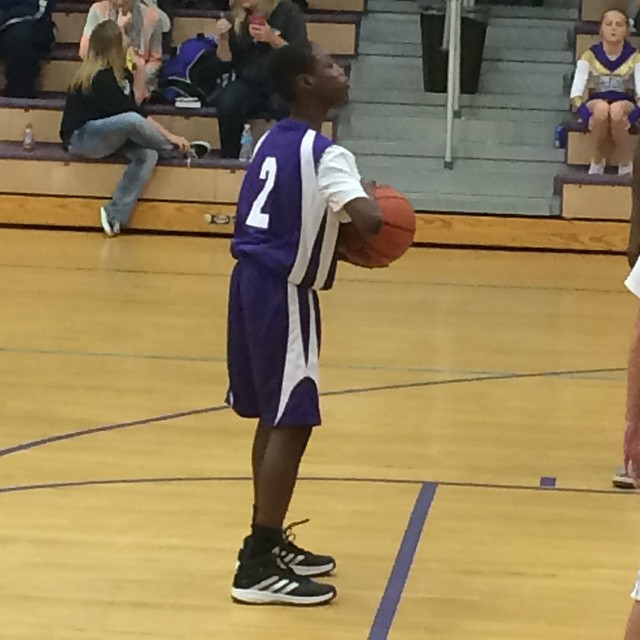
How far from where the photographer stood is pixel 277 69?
3.46m

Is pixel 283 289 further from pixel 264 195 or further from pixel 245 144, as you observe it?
pixel 245 144

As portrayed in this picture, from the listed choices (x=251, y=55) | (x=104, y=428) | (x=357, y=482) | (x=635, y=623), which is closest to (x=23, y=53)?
(x=251, y=55)

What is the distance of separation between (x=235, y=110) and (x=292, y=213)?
6725mm

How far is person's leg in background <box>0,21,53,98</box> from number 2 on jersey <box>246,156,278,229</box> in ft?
24.9

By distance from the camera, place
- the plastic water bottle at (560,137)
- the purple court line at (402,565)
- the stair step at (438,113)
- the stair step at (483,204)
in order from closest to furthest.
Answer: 1. the purple court line at (402,565)
2. the stair step at (483,204)
3. the plastic water bottle at (560,137)
4. the stair step at (438,113)

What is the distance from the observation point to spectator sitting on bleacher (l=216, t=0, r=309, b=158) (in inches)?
396

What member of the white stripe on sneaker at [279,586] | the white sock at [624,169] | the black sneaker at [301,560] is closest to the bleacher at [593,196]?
the white sock at [624,169]

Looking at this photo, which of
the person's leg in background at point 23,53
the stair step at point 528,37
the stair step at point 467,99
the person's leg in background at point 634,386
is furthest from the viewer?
the stair step at point 528,37

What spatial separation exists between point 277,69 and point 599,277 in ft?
17.5

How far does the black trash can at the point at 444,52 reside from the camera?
10773mm

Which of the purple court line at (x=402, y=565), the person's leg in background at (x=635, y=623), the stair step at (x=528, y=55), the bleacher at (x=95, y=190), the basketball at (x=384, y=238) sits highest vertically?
the stair step at (x=528, y=55)

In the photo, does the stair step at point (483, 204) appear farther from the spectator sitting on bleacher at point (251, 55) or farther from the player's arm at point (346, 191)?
the player's arm at point (346, 191)

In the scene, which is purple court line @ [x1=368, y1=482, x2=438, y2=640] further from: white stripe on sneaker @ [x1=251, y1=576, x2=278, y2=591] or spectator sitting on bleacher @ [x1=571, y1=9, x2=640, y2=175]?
spectator sitting on bleacher @ [x1=571, y1=9, x2=640, y2=175]

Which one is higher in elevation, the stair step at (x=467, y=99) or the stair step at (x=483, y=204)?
the stair step at (x=467, y=99)
